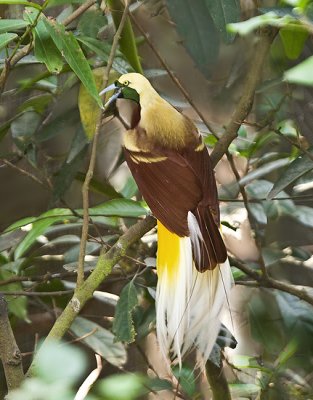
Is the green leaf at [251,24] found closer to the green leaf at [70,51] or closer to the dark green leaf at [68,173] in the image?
the green leaf at [70,51]

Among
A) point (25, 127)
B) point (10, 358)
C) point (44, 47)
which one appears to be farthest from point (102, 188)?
point (10, 358)

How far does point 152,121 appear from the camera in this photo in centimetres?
112

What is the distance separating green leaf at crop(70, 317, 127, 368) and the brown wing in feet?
1.82

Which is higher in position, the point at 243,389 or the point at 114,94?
the point at 114,94

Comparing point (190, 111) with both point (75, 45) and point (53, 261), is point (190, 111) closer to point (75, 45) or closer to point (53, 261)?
point (53, 261)

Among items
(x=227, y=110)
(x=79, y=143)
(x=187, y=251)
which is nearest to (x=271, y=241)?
(x=227, y=110)

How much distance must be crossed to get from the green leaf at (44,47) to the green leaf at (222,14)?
22 cm

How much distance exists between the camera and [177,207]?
1066mm

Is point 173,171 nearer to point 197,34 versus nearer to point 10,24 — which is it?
point 197,34

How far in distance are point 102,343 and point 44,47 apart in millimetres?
739

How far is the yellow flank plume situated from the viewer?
1100 mm

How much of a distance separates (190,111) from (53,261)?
483 millimetres

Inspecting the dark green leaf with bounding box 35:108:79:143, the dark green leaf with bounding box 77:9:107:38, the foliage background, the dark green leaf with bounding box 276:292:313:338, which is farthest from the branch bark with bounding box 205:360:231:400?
the dark green leaf with bounding box 77:9:107:38

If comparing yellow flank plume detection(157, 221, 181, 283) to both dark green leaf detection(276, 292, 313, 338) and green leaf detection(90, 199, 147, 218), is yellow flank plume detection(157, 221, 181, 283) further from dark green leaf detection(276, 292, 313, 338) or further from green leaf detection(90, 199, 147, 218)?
dark green leaf detection(276, 292, 313, 338)
